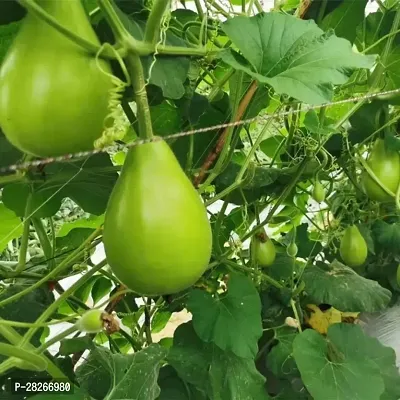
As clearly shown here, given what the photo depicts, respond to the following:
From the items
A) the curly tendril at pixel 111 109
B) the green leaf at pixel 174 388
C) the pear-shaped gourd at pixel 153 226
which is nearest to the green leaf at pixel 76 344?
the green leaf at pixel 174 388

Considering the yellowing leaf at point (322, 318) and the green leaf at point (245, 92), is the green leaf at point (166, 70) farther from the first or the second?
the yellowing leaf at point (322, 318)

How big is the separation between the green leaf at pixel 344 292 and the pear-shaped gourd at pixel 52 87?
637mm

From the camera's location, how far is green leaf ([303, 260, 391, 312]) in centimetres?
90

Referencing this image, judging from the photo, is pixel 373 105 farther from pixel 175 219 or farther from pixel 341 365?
pixel 175 219

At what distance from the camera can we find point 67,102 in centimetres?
34

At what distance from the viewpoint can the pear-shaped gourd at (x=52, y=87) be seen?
0.34 meters

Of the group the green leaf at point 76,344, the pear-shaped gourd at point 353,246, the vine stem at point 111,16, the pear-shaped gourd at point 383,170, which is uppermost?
the vine stem at point 111,16

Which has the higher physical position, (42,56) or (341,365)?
(42,56)

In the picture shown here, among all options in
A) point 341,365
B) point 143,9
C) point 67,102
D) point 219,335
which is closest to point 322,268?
point 341,365

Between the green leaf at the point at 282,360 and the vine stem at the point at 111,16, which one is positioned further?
the green leaf at the point at 282,360

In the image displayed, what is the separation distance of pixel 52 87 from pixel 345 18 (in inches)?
18.8

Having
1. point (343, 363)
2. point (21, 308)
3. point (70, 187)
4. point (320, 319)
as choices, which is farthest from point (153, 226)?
point (320, 319)

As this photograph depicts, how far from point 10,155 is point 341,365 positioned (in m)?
0.52

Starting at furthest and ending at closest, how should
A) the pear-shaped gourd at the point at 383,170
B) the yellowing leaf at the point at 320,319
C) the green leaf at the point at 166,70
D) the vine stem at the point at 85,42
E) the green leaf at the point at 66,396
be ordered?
the yellowing leaf at the point at 320,319, the pear-shaped gourd at the point at 383,170, the green leaf at the point at 66,396, the green leaf at the point at 166,70, the vine stem at the point at 85,42
